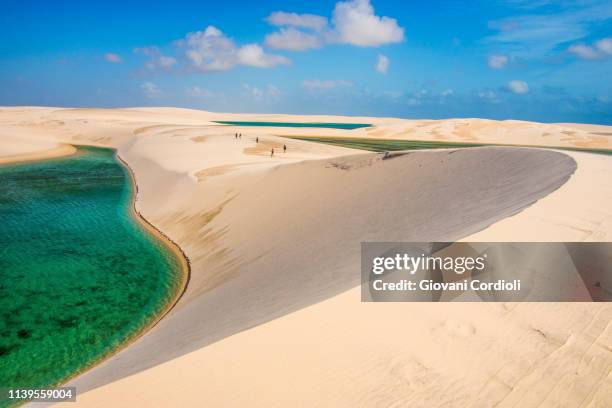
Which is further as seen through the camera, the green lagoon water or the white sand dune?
the green lagoon water

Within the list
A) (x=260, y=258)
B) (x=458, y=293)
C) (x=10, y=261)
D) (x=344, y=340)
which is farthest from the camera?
(x=10, y=261)

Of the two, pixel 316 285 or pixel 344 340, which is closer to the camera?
pixel 344 340

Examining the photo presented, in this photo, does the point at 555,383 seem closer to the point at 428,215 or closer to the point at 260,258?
the point at 428,215

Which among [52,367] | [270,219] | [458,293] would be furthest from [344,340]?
[270,219]

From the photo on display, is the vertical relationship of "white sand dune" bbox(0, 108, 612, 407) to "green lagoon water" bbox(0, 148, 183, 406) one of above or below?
above
